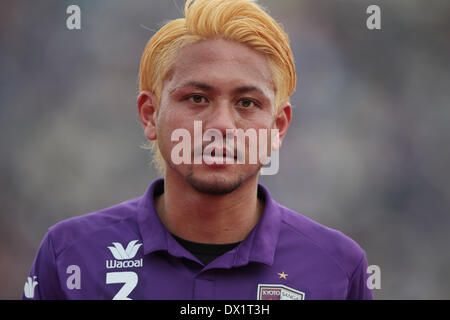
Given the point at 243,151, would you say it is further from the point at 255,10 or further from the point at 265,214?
the point at 255,10

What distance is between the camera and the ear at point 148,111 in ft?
8.99

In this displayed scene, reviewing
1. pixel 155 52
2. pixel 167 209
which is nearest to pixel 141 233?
pixel 167 209

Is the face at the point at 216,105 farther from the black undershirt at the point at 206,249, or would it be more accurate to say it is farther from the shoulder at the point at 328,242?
the shoulder at the point at 328,242

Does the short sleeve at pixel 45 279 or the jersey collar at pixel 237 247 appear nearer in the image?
the jersey collar at pixel 237 247

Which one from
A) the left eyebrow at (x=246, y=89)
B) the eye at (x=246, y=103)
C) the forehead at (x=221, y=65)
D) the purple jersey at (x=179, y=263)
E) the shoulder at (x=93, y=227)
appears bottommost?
the purple jersey at (x=179, y=263)

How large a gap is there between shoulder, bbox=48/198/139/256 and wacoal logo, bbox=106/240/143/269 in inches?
3.8

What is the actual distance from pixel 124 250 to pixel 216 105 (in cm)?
80

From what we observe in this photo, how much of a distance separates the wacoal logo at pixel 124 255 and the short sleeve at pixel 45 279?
29 centimetres

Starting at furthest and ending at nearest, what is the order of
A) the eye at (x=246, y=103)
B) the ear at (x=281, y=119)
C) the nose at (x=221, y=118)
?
the ear at (x=281, y=119) < the eye at (x=246, y=103) < the nose at (x=221, y=118)

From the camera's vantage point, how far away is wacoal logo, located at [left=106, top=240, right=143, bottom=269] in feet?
8.38

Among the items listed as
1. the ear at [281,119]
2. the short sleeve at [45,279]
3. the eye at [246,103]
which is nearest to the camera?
the eye at [246,103]

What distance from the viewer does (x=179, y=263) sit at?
8.20 feet

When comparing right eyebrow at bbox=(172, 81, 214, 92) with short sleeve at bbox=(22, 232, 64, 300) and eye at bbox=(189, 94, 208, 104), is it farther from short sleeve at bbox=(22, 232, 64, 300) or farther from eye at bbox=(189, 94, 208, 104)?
short sleeve at bbox=(22, 232, 64, 300)

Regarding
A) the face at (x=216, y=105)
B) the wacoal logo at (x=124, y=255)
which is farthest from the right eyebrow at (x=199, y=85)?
the wacoal logo at (x=124, y=255)
